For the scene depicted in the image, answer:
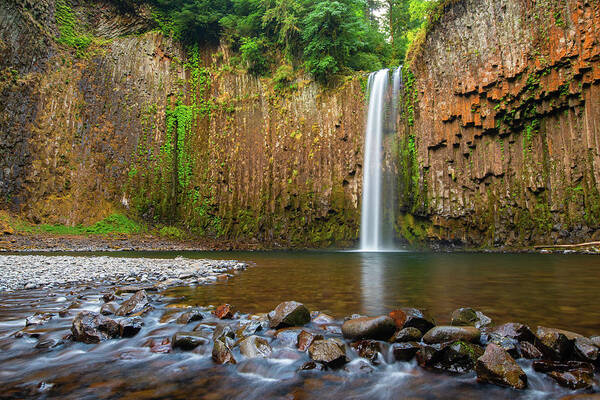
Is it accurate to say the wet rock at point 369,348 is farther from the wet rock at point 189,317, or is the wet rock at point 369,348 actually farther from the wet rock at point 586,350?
the wet rock at point 189,317

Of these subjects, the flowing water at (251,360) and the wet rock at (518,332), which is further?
the wet rock at (518,332)

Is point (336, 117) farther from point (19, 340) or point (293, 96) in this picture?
point (19, 340)

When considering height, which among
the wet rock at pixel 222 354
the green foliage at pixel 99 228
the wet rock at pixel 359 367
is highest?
the green foliage at pixel 99 228

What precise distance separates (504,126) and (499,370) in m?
17.3

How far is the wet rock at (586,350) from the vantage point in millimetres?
2342

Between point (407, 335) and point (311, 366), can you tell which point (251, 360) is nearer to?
point (311, 366)

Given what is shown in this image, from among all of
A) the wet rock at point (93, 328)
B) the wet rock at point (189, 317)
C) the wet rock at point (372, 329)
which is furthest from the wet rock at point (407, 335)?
the wet rock at point (93, 328)

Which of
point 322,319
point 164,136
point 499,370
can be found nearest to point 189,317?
point 322,319

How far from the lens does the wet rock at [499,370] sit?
2.18m

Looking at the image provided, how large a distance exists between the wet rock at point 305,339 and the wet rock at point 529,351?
5.22 ft

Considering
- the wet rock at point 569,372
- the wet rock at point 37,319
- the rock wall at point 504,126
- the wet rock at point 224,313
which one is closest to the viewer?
the wet rock at point 569,372

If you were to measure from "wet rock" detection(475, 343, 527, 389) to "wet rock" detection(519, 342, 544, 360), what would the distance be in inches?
14.2

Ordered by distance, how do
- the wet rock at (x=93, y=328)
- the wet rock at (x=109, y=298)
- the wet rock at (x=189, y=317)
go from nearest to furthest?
the wet rock at (x=93, y=328) → the wet rock at (x=189, y=317) → the wet rock at (x=109, y=298)

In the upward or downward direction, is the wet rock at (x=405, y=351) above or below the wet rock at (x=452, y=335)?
below
